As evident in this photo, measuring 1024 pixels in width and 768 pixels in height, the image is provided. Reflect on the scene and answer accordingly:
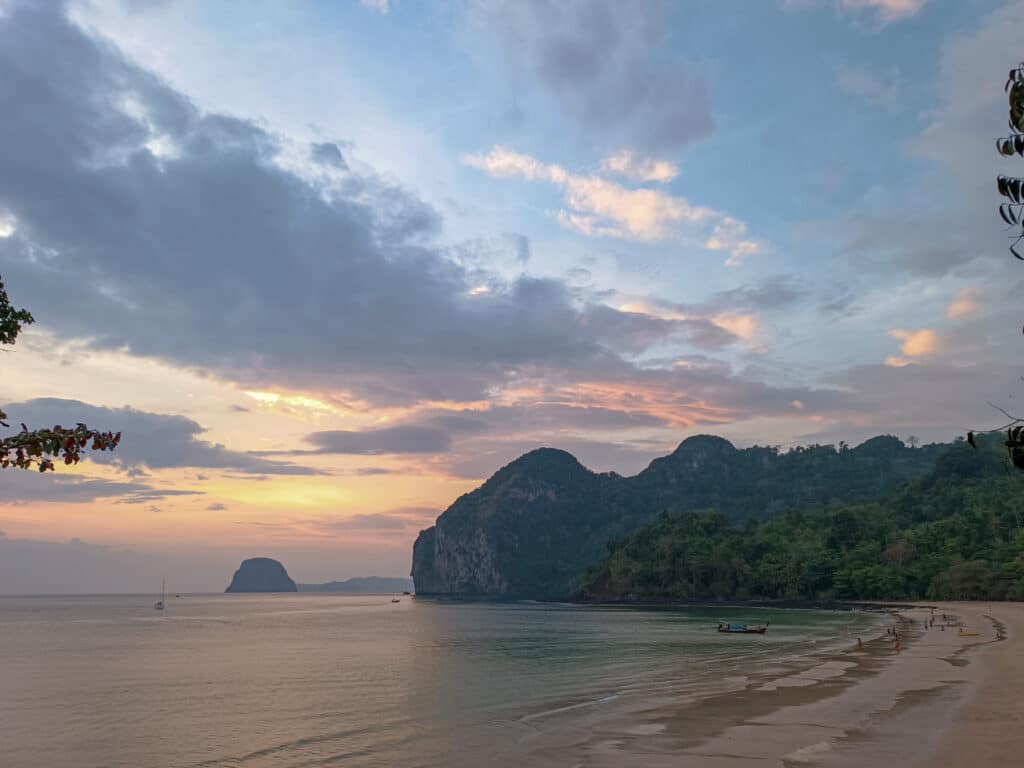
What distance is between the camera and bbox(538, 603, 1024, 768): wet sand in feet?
67.7

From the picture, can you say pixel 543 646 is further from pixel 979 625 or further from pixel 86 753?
pixel 86 753

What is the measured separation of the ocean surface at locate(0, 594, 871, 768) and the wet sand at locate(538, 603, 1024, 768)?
209 cm

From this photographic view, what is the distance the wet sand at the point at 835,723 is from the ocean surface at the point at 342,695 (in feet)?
6.85

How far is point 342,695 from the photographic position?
41781 millimetres

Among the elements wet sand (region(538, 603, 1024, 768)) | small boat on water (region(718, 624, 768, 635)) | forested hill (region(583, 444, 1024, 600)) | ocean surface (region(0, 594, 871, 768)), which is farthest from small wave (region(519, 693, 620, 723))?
forested hill (region(583, 444, 1024, 600))

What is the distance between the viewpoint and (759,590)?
189m

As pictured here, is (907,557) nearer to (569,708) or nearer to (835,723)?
(569,708)

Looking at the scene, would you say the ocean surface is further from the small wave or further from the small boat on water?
the small boat on water

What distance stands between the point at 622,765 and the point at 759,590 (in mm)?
181887

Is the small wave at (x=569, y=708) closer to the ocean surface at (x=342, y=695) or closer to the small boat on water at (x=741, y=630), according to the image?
the ocean surface at (x=342, y=695)

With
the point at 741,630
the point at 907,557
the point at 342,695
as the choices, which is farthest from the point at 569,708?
the point at 907,557

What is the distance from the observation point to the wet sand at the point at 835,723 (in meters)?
20.6

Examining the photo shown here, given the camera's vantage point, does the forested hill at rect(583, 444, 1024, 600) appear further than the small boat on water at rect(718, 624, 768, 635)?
Yes

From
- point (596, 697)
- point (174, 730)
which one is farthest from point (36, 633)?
point (596, 697)
